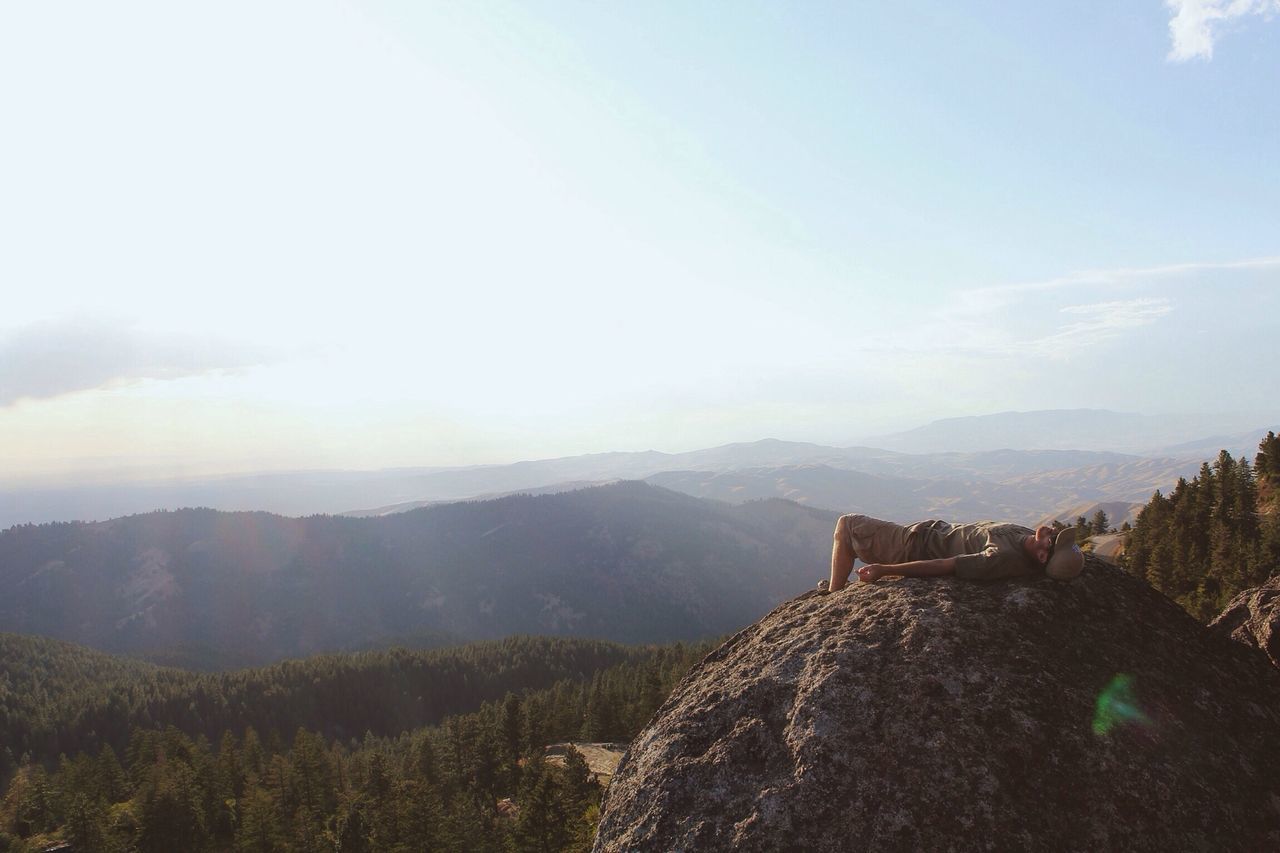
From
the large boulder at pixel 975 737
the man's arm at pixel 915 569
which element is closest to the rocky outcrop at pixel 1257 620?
the large boulder at pixel 975 737

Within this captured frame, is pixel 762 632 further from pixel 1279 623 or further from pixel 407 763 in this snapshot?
pixel 407 763

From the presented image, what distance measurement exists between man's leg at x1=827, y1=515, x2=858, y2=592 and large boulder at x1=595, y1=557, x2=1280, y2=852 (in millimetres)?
1324

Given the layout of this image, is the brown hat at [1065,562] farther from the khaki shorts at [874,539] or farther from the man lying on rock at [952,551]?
the khaki shorts at [874,539]

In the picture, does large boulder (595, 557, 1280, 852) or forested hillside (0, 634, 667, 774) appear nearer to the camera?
large boulder (595, 557, 1280, 852)

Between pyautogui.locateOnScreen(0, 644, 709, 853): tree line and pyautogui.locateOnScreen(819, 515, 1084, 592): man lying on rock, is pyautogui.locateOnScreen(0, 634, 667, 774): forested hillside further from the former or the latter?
pyautogui.locateOnScreen(819, 515, 1084, 592): man lying on rock

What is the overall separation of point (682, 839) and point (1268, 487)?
290 ft

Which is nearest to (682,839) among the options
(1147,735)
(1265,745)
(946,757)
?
(946,757)

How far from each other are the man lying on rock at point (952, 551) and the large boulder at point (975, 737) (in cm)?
24

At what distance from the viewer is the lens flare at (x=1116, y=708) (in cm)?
616

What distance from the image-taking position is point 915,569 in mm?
8188

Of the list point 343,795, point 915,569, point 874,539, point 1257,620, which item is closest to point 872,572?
point 915,569

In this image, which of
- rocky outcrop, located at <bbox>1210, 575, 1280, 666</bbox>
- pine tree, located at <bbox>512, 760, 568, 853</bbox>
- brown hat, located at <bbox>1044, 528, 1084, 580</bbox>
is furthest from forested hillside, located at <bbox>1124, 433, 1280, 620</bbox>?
brown hat, located at <bbox>1044, 528, 1084, 580</bbox>

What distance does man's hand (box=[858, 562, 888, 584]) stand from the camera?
27.6 ft

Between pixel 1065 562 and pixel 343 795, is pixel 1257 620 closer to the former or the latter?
pixel 1065 562
